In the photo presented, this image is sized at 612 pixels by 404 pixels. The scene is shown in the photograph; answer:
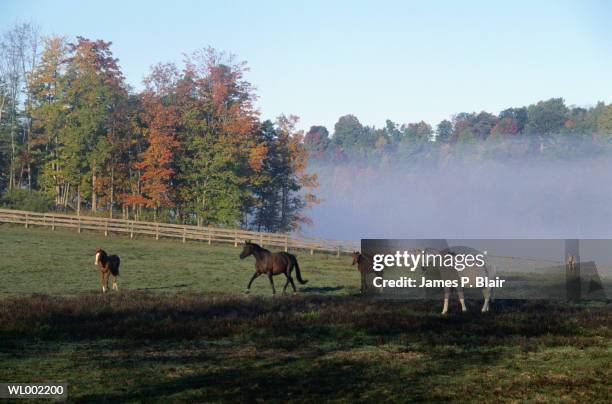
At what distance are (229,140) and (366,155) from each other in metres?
103

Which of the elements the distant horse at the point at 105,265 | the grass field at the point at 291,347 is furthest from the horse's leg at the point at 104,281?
the grass field at the point at 291,347

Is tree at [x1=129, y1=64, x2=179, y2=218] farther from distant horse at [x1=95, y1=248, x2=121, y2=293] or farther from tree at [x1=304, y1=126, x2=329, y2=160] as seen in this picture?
tree at [x1=304, y1=126, x2=329, y2=160]

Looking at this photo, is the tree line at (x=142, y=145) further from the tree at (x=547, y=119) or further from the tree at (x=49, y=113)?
the tree at (x=547, y=119)

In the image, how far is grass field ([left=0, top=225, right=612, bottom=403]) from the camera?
11367 millimetres

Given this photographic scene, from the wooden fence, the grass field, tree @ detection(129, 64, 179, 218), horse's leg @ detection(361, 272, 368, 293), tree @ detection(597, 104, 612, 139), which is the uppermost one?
tree @ detection(597, 104, 612, 139)

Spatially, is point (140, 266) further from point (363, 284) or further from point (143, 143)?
point (143, 143)

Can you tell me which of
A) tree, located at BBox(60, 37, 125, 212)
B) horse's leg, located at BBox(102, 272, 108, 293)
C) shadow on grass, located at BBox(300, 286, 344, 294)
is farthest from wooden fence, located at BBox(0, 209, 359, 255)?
horse's leg, located at BBox(102, 272, 108, 293)

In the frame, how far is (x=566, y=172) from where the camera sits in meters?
127

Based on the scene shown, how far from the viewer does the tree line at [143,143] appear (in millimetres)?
57938

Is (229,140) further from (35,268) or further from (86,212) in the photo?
(35,268)

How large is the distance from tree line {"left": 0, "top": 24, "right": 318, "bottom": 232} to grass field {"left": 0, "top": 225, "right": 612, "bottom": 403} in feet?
105

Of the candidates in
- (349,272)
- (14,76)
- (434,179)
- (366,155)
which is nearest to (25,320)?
(349,272)

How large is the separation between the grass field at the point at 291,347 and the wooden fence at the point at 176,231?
19.4 metres

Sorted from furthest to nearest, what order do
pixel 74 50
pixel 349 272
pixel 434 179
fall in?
pixel 434 179 < pixel 74 50 < pixel 349 272
